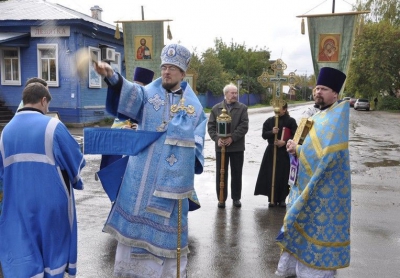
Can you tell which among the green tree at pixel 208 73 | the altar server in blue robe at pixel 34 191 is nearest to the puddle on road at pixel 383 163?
the altar server in blue robe at pixel 34 191

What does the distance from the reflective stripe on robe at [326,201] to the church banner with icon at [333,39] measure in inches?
162

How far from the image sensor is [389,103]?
153 feet

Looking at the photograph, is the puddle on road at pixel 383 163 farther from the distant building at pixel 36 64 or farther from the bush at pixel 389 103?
the bush at pixel 389 103

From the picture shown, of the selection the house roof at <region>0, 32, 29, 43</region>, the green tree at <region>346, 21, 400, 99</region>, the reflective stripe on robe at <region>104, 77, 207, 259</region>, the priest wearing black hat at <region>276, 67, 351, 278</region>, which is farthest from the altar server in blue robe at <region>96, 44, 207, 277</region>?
the green tree at <region>346, 21, 400, 99</region>

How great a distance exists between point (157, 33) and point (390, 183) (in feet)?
18.9

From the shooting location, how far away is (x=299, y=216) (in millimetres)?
3869

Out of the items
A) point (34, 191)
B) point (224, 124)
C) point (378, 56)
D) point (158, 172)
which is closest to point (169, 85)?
point (158, 172)

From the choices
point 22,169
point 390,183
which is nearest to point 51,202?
point 22,169

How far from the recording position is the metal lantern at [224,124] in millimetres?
6793

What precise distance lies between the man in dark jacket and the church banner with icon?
167 centimetres

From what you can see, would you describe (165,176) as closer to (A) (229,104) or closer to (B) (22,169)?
(B) (22,169)

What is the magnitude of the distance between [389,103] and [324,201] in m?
47.2

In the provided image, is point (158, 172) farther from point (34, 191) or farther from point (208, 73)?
point (208, 73)

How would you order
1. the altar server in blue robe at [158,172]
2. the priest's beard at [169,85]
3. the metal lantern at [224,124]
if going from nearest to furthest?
1. the altar server in blue robe at [158,172]
2. the priest's beard at [169,85]
3. the metal lantern at [224,124]
